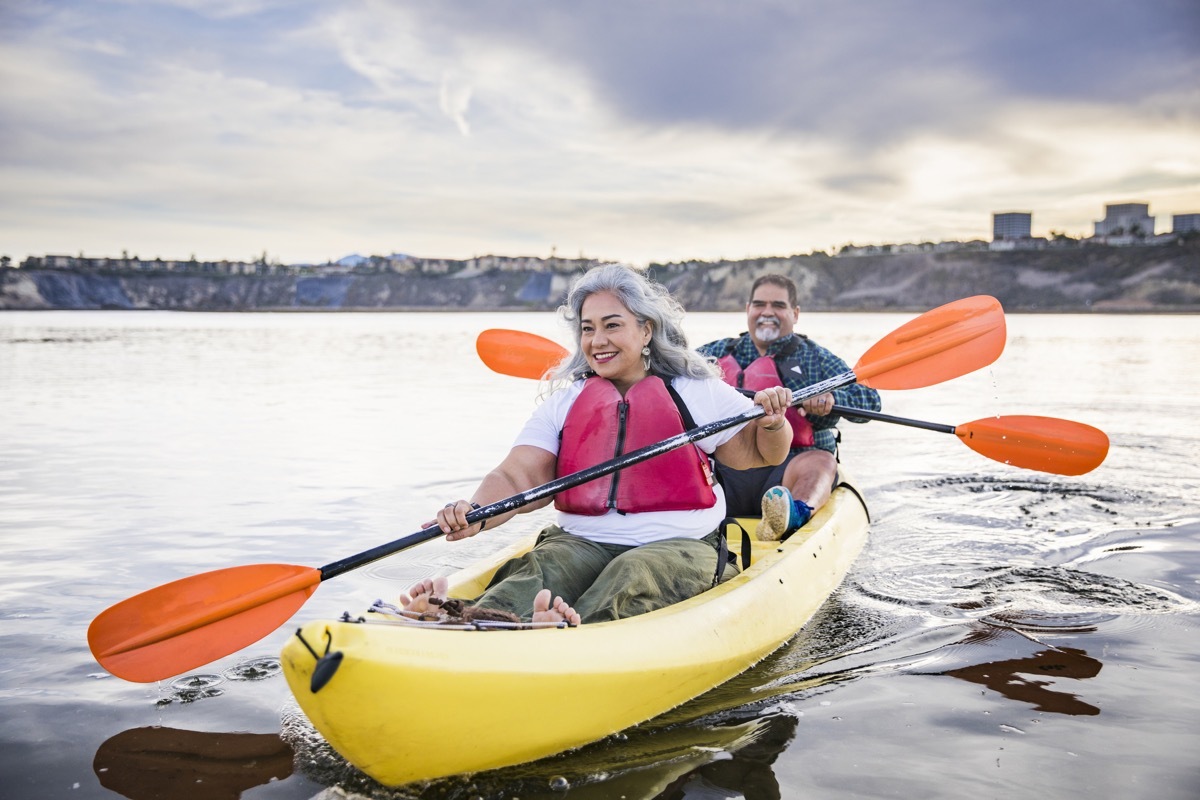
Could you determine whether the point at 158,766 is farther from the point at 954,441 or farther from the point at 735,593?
the point at 954,441

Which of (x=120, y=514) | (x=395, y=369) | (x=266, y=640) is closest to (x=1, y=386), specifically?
(x=395, y=369)

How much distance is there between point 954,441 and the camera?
29.5 feet

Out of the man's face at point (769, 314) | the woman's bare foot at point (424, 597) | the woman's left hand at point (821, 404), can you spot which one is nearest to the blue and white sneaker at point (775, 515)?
the woman's left hand at point (821, 404)

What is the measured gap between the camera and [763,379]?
5.30 meters

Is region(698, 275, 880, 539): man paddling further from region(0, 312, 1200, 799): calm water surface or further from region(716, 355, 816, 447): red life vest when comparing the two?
region(0, 312, 1200, 799): calm water surface

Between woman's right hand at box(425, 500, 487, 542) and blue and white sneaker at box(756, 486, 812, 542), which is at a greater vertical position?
woman's right hand at box(425, 500, 487, 542)

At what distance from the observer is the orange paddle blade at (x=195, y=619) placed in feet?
9.07

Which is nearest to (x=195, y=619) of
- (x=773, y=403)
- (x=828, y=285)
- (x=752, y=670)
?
(x=752, y=670)

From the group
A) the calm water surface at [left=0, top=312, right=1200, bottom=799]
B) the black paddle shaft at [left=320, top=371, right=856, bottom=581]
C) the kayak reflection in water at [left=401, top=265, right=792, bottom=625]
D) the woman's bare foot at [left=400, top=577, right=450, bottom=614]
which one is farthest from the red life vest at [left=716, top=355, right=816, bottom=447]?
the woman's bare foot at [left=400, top=577, right=450, bottom=614]

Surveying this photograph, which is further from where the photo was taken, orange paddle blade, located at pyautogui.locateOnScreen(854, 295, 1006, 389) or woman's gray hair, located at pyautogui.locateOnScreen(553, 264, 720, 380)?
orange paddle blade, located at pyautogui.locateOnScreen(854, 295, 1006, 389)

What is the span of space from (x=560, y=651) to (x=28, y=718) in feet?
5.78

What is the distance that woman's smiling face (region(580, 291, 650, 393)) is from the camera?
10.4 ft

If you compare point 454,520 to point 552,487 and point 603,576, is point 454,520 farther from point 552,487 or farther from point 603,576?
point 603,576

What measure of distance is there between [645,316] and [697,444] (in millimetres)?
474
